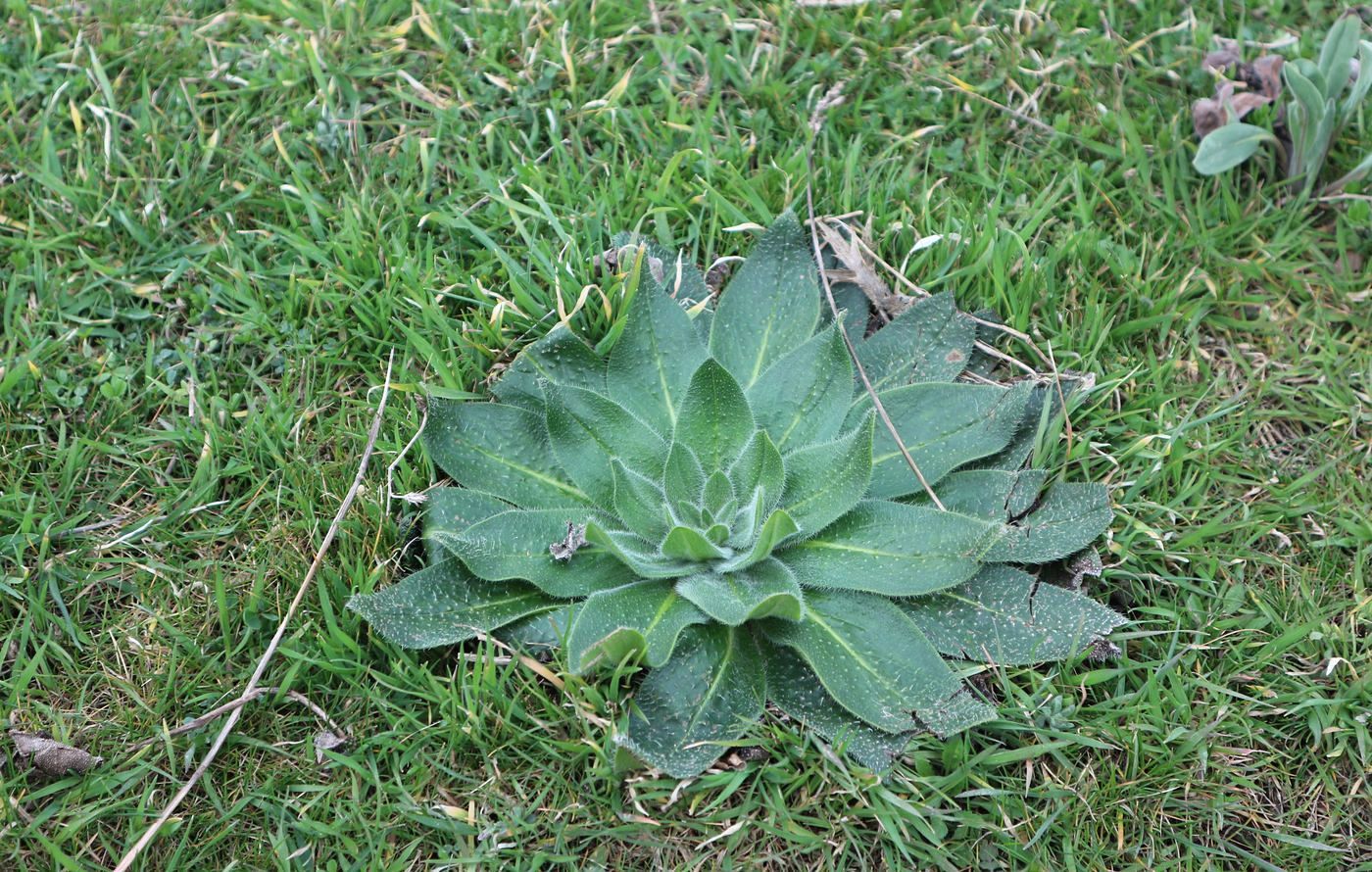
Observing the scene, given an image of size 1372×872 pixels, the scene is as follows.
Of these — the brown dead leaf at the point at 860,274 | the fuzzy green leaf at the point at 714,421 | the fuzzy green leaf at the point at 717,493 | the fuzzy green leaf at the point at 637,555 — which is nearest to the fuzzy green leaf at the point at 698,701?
the fuzzy green leaf at the point at 637,555

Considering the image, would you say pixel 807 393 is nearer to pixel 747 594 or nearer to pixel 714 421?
pixel 714 421

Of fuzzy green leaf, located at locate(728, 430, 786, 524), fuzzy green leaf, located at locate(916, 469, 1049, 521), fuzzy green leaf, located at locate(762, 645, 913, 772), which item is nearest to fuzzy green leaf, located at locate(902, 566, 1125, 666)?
fuzzy green leaf, located at locate(916, 469, 1049, 521)

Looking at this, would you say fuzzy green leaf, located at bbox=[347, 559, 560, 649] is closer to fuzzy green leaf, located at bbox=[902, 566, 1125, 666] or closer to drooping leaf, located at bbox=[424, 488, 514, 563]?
drooping leaf, located at bbox=[424, 488, 514, 563]

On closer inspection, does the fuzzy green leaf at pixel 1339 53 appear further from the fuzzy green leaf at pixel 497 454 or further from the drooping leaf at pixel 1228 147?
the fuzzy green leaf at pixel 497 454

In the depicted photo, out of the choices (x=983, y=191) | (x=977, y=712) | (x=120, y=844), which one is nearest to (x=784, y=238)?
(x=983, y=191)

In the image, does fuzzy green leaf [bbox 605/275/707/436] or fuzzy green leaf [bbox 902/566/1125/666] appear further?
fuzzy green leaf [bbox 605/275/707/436]

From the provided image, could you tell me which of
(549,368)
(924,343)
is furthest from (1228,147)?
(549,368)
